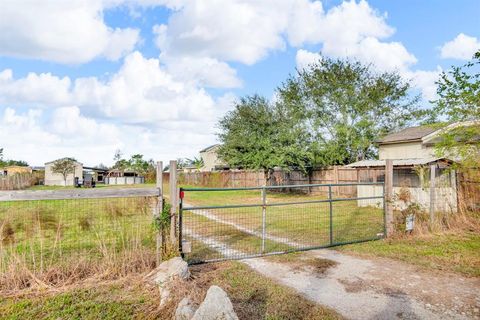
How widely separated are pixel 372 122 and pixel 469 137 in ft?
53.4

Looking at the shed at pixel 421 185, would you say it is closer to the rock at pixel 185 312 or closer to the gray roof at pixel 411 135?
the gray roof at pixel 411 135

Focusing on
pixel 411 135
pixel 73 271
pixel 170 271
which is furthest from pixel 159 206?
pixel 411 135

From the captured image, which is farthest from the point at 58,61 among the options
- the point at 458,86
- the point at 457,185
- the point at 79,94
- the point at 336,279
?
the point at 457,185

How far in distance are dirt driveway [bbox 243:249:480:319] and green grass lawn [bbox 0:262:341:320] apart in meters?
0.38

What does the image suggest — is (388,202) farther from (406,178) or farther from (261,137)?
(261,137)

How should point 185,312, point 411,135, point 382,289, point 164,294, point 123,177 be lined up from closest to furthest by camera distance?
1. point 185,312
2. point 164,294
3. point 382,289
4. point 411,135
5. point 123,177

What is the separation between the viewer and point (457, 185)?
10180 mm

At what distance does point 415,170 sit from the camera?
1092 centimetres

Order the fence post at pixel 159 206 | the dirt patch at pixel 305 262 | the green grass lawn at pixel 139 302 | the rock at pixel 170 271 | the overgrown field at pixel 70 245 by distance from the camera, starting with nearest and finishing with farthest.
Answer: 1. the green grass lawn at pixel 139 302
2. the rock at pixel 170 271
3. the overgrown field at pixel 70 245
4. the fence post at pixel 159 206
5. the dirt patch at pixel 305 262

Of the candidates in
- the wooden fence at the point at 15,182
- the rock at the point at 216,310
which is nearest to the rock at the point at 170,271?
the rock at the point at 216,310

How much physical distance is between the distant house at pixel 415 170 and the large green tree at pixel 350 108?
3662mm

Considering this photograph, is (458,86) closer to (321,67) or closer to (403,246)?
(403,246)

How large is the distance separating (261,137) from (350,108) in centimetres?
790

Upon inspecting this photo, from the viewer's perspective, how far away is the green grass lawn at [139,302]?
354 centimetres
